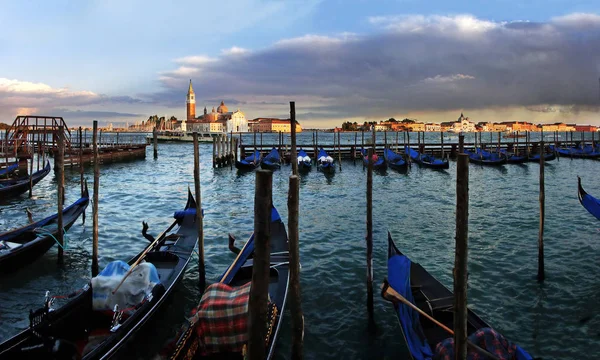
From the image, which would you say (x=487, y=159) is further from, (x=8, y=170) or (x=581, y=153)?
(x=8, y=170)

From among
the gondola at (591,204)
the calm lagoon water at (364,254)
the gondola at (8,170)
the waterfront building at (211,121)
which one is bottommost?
the calm lagoon water at (364,254)

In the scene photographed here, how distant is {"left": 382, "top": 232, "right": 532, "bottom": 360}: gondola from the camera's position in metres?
4.20

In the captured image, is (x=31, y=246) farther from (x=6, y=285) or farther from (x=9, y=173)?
(x=9, y=173)

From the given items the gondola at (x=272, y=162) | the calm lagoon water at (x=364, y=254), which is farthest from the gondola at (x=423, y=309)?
the gondola at (x=272, y=162)

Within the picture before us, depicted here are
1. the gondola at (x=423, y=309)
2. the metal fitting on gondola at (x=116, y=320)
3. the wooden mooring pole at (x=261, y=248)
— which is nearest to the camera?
the wooden mooring pole at (x=261, y=248)

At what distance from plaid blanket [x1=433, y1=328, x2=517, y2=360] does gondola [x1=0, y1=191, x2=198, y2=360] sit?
10.9ft

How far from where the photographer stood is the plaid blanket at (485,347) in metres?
3.65

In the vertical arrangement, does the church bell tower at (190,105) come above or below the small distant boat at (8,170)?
above

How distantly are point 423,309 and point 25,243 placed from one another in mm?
7036

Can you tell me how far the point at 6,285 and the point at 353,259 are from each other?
6.24 meters

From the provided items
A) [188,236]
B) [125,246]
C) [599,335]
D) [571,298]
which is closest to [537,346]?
[599,335]

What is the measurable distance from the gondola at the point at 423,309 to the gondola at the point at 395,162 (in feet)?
61.5

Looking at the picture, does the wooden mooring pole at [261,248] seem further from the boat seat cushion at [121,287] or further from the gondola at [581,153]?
the gondola at [581,153]

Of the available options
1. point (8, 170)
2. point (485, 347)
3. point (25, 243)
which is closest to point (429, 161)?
point (8, 170)
